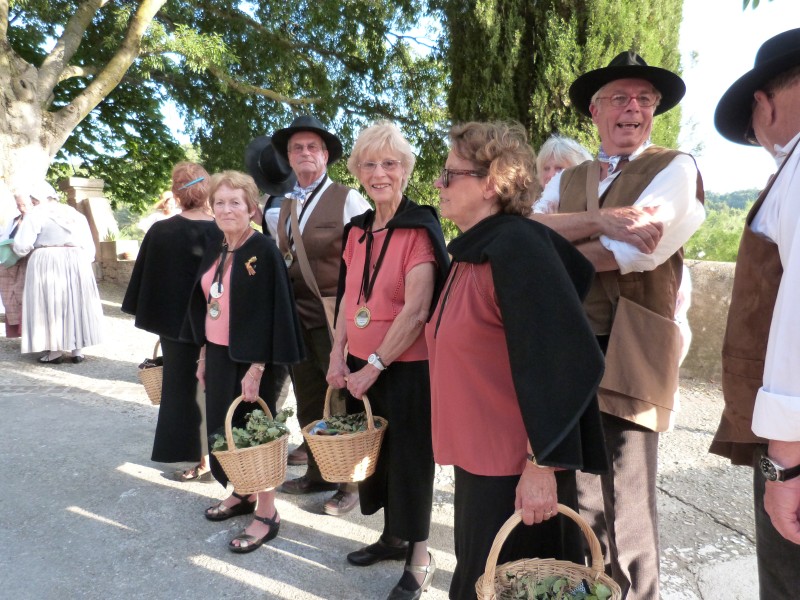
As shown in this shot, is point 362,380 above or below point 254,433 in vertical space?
above

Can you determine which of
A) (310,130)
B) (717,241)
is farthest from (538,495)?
(717,241)

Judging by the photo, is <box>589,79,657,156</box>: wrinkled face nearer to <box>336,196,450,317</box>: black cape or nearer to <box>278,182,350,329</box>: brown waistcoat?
<box>336,196,450,317</box>: black cape

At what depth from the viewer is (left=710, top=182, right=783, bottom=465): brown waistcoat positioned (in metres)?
1.58

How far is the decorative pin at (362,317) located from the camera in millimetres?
2891

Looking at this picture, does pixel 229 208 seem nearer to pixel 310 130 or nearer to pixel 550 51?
pixel 310 130

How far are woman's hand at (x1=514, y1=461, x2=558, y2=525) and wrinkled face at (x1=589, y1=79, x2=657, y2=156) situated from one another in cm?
132

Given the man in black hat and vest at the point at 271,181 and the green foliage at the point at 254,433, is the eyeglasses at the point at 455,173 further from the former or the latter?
the man in black hat and vest at the point at 271,181

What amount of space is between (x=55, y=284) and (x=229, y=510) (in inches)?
213

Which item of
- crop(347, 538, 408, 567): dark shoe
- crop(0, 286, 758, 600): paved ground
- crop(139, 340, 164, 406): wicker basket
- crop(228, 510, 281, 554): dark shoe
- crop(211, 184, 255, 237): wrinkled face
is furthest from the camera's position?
crop(139, 340, 164, 406): wicker basket

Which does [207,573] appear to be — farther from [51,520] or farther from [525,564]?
[525,564]

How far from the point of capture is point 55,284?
7.78m

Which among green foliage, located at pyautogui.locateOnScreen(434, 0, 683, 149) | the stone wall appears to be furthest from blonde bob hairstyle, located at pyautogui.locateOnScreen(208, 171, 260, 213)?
the stone wall

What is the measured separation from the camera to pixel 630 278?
2301mm

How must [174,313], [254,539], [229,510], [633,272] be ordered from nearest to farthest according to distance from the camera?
[633,272]
[254,539]
[229,510]
[174,313]
